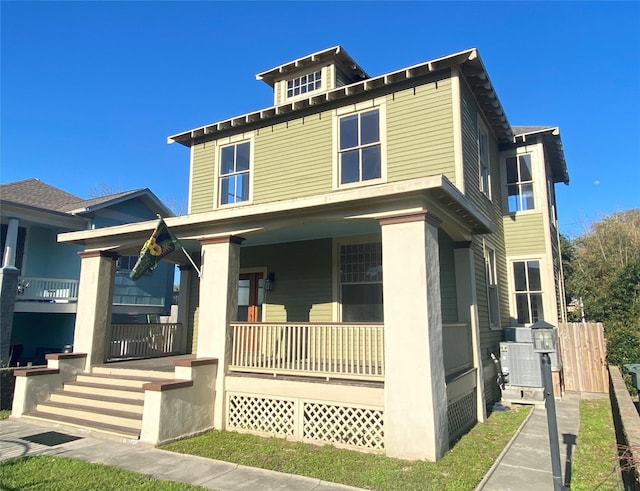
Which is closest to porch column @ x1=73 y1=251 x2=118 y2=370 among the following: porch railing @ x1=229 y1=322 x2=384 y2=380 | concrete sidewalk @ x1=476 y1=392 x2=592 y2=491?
porch railing @ x1=229 y1=322 x2=384 y2=380

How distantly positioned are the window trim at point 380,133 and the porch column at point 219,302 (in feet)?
9.35

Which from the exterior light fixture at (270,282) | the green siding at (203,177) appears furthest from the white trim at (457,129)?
the green siding at (203,177)

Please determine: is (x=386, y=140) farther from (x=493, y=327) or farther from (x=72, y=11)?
(x=72, y=11)

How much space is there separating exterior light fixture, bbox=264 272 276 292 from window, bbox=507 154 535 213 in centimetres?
673

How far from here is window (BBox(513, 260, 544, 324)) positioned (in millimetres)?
10719

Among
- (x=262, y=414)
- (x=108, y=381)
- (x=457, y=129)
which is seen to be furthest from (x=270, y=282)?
(x=457, y=129)

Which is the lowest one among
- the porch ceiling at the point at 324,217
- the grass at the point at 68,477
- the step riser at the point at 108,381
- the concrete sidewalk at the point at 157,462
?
the concrete sidewalk at the point at 157,462

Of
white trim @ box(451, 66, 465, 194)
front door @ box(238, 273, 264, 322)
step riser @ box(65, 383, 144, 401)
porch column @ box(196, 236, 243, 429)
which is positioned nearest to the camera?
porch column @ box(196, 236, 243, 429)

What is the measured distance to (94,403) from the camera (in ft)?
24.5

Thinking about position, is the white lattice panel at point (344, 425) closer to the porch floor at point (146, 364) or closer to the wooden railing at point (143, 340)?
the porch floor at point (146, 364)

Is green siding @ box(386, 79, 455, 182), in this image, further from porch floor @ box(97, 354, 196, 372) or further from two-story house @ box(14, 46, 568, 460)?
porch floor @ box(97, 354, 196, 372)

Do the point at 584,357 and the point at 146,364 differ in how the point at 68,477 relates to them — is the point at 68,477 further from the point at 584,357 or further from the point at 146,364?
the point at 584,357

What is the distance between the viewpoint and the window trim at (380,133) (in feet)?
28.5

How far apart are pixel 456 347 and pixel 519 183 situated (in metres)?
6.26
